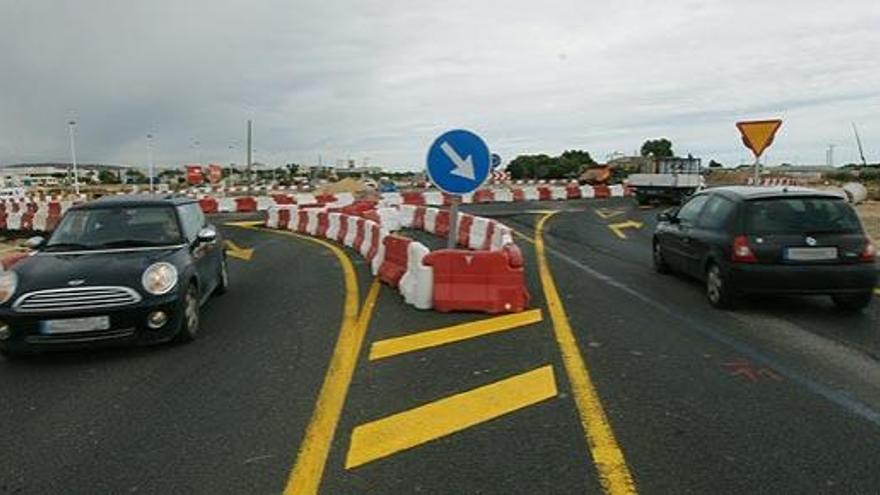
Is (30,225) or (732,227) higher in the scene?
(732,227)

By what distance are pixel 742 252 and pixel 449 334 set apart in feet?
11.9

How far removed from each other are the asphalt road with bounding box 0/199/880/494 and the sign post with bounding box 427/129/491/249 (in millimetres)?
1740

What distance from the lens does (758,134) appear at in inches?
656

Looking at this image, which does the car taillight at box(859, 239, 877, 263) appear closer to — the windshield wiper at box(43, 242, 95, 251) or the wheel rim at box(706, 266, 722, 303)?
the wheel rim at box(706, 266, 722, 303)

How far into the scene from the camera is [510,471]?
170 inches

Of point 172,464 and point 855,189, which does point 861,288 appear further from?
point 855,189

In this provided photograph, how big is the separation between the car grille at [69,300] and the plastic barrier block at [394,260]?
12.9 feet

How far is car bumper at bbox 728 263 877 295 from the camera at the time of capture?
8602 mm

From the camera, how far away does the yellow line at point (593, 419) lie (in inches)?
165

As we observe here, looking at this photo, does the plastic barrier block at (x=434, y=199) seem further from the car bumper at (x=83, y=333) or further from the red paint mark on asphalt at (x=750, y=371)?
the red paint mark on asphalt at (x=750, y=371)

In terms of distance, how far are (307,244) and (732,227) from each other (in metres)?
10.4

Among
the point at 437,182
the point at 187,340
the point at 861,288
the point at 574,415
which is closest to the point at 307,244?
the point at 437,182

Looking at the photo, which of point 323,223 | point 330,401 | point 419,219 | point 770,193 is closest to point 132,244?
point 330,401

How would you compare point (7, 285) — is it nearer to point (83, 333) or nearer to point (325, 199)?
point (83, 333)
